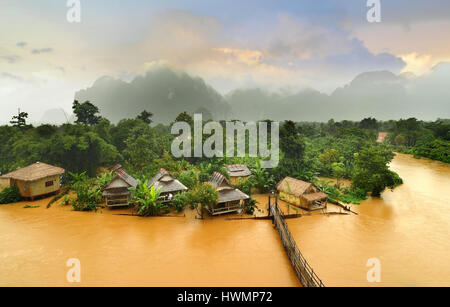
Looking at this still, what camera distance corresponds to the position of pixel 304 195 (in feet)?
46.8

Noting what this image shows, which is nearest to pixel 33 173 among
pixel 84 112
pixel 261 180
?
pixel 84 112

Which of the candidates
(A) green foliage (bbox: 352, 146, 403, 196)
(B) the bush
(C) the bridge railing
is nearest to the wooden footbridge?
(C) the bridge railing

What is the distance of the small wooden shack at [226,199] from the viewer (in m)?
13.1

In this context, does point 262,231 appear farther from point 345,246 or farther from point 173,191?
point 173,191

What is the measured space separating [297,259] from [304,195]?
6.41 metres

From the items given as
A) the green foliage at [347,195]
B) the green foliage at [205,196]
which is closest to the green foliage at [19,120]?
the green foliage at [205,196]

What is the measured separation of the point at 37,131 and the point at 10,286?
1756 cm

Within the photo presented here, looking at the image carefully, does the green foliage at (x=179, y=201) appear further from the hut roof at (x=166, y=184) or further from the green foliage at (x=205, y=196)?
the green foliage at (x=205, y=196)

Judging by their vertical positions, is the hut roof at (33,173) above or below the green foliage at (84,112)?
below

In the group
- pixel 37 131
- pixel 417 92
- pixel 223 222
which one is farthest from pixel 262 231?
pixel 417 92

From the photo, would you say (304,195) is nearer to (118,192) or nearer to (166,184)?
(166,184)

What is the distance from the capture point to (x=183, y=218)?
508 inches

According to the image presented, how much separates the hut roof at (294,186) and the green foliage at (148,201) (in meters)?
7.97

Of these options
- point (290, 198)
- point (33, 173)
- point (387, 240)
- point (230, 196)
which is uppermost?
point (33, 173)
